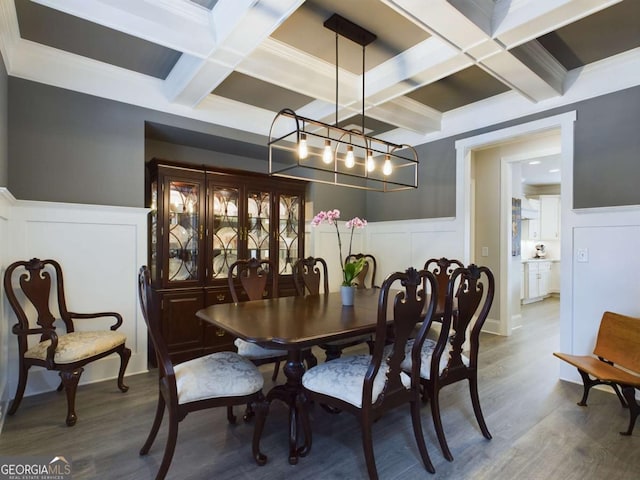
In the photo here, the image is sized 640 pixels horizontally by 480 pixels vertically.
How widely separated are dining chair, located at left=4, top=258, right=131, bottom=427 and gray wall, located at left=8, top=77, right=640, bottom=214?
64 centimetres

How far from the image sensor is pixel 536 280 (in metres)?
7.29

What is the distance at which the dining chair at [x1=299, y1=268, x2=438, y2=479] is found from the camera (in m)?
1.67

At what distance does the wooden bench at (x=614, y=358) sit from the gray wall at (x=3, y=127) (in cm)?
435

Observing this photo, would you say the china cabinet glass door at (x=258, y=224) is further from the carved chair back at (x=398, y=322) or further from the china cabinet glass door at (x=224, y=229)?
the carved chair back at (x=398, y=322)

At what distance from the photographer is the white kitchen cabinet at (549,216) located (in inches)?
307

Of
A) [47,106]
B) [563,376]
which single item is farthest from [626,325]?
[47,106]

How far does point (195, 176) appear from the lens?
3588 millimetres

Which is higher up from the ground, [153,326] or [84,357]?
[153,326]

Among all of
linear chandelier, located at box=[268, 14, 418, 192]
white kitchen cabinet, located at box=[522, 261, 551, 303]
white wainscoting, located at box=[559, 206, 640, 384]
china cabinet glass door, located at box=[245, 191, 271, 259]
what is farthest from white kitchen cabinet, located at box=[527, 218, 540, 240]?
china cabinet glass door, located at box=[245, 191, 271, 259]

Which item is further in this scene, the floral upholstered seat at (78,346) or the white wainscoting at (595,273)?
the white wainscoting at (595,273)

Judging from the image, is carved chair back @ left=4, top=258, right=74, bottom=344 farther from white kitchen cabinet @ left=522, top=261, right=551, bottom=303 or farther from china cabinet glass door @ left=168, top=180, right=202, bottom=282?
white kitchen cabinet @ left=522, top=261, right=551, bottom=303

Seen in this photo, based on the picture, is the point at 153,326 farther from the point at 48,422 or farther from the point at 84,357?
the point at 48,422

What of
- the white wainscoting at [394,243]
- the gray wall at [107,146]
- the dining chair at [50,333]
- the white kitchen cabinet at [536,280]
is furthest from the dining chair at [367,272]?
the white kitchen cabinet at [536,280]

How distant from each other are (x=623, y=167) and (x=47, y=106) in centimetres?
467
